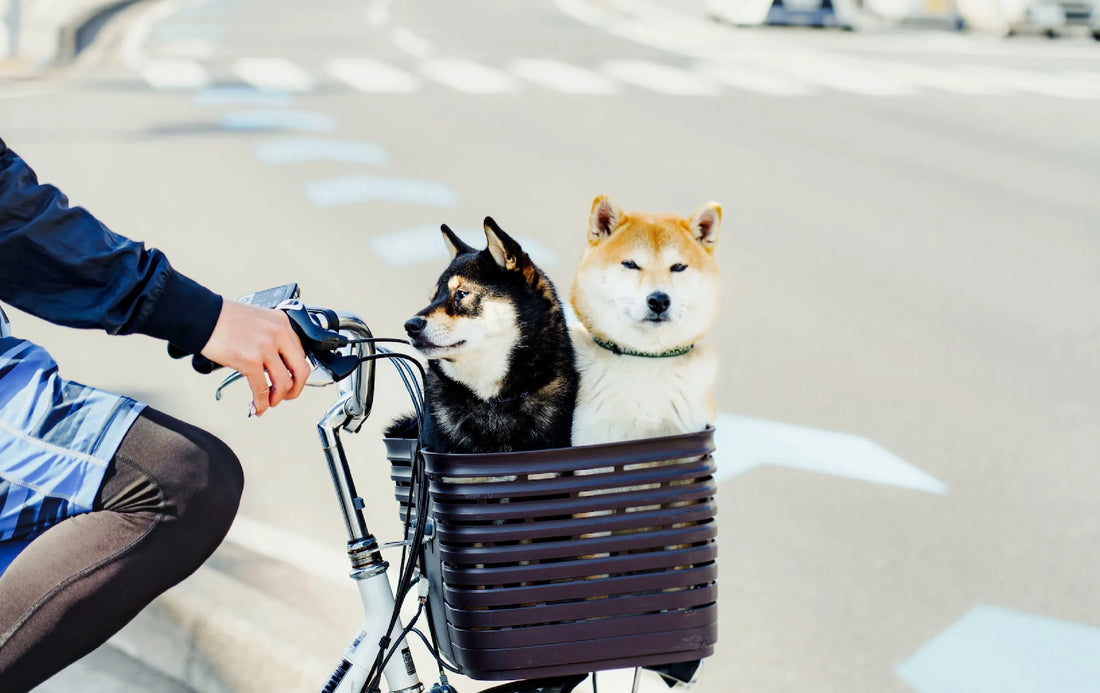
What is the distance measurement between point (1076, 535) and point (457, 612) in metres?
3.12

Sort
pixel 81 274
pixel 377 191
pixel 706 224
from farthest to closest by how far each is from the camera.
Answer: pixel 377 191 → pixel 706 224 → pixel 81 274

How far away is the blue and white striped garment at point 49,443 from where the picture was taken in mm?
1744

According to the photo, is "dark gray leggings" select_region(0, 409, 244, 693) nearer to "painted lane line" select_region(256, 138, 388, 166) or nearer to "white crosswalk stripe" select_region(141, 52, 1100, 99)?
"painted lane line" select_region(256, 138, 388, 166)

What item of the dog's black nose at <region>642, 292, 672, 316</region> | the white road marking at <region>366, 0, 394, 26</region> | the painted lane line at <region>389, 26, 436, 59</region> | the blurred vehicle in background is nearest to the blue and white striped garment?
the dog's black nose at <region>642, 292, 672, 316</region>

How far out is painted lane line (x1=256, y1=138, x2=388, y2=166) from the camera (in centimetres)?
1029

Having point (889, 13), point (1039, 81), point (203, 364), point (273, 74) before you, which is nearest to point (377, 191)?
point (273, 74)

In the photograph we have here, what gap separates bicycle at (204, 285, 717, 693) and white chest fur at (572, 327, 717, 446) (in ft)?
0.81

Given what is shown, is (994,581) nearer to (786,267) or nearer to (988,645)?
(988,645)

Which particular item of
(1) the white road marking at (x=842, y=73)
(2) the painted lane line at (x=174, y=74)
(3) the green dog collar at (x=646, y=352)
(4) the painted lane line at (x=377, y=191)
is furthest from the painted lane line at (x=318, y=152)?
(3) the green dog collar at (x=646, y=352)

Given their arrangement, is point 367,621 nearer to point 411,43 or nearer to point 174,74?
point 174,74

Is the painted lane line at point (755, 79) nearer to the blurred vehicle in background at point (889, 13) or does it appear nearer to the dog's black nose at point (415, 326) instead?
the blurred vehicle in background at point (889, 13)

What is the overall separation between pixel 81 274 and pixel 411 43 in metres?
17.9

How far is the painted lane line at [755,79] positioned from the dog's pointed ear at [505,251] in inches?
500

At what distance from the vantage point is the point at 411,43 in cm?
1888
